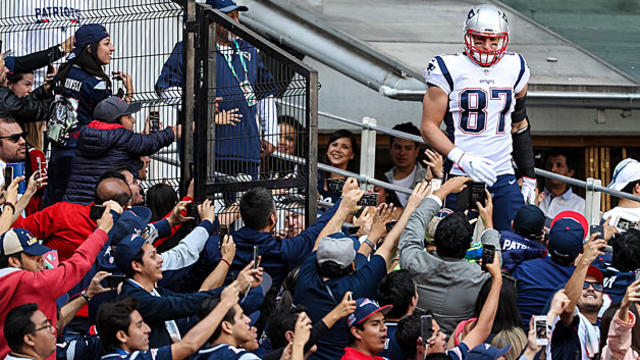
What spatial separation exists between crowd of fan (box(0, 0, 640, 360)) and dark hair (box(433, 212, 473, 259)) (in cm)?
1

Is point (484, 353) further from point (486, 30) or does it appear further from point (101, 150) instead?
point (101, 150)

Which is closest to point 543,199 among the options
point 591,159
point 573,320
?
point 591,159

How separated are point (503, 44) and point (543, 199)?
3.46m

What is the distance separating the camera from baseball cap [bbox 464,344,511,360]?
669 centimetres

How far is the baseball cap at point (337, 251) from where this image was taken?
23.8ft

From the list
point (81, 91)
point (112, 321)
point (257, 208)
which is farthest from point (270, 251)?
point (81, 91)

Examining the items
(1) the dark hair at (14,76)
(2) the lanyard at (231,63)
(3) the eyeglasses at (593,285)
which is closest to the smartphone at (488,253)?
(3) the eyeglasses at (593,285)

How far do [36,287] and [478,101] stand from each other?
3.52 meters

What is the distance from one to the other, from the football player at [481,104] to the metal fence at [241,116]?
0.95 m

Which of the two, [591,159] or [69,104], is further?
[591,159]

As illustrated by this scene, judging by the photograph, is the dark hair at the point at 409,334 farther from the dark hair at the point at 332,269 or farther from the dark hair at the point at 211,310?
the dark hair at the point at 211,310

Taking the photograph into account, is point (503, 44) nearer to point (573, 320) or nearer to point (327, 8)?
point (573, 320)

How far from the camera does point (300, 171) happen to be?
29.9 feet

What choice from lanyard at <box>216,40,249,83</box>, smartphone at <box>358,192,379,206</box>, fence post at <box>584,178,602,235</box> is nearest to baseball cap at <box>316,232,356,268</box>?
smartphone at <box>358,192,379,206</box>
